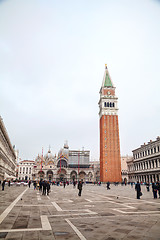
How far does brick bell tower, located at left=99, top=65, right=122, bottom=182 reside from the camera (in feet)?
235

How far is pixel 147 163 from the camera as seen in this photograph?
5938 centimetres

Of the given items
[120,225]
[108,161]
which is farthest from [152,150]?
[120,225]

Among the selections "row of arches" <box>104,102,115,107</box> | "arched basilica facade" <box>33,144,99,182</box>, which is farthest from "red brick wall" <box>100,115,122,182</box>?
"arched basilica facade" <box>33,144,99,182</box>

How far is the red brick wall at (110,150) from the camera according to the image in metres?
71.5

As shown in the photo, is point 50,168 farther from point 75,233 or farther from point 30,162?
point 75,233

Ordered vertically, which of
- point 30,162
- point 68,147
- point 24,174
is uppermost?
point 68,147

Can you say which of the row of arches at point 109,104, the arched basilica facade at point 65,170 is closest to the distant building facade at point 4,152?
the arched basilica facade at point 65,170

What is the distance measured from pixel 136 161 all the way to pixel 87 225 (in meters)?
65.2

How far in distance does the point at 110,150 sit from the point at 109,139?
14.2ft

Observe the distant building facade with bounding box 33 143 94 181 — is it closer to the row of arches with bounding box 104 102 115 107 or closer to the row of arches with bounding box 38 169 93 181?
the row of arches with bounding box 38 169 93 181

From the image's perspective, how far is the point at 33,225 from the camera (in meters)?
6.73

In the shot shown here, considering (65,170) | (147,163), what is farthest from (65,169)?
(147,163)

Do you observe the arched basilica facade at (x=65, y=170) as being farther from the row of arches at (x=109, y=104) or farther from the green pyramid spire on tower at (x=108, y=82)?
the green pyramid spire on tower at (x=108, y=82)

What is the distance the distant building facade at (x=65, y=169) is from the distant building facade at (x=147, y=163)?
2263cm
